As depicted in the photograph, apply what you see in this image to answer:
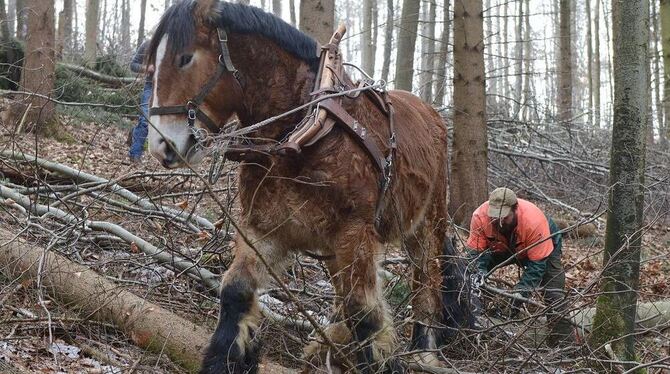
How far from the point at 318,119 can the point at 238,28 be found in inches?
27.0

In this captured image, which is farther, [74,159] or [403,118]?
[74,159]

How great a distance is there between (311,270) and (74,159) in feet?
16.9

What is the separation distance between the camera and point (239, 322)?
13.4 feet

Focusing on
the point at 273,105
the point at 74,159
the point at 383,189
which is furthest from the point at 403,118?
the point at 74,159

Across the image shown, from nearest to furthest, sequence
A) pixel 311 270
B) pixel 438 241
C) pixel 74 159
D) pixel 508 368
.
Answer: pixel 508 368 < pixel 438 241 < pixel 311 270 < pixel 74 159

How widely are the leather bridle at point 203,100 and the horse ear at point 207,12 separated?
2.6 inches

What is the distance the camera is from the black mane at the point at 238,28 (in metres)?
3.84

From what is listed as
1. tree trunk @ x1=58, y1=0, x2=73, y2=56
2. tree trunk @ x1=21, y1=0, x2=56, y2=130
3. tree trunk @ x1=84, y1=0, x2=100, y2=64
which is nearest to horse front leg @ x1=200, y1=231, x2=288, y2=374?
tree trunk @ x1=21, y1=0, x2=56, y2=130

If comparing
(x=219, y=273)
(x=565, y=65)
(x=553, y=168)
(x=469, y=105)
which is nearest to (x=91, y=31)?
(x=565, y=65)

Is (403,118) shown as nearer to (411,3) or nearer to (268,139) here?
(268,139)

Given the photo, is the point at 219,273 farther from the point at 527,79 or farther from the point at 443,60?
the point at 527,79

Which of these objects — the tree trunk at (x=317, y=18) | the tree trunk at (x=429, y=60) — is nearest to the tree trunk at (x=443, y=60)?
the tree trunk at (x=429, y=60)

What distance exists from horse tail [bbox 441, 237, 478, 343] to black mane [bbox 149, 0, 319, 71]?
203 cm

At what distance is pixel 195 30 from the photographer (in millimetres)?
3896
